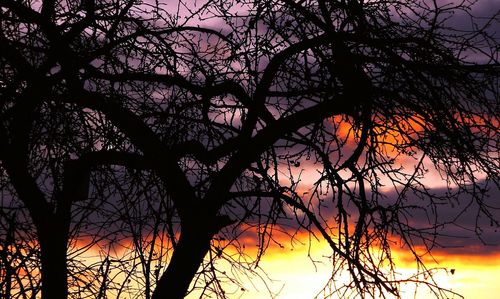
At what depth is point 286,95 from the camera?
22.9 feet

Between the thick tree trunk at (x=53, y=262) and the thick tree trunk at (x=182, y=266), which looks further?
the thick tree trunk at (x=53, y=262)

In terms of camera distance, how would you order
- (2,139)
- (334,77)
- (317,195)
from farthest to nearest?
(317,195)
(334,77)
(2,139)

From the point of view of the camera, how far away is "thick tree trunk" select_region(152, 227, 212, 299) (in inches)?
248

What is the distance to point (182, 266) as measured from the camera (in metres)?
A: 6.33

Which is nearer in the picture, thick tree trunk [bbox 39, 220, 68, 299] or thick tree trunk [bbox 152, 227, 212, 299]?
thick tree trunk [bbox 152, 227, 212, 299]

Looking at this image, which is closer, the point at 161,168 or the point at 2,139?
the point at 2,139

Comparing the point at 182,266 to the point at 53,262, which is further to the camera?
the point at 53,262

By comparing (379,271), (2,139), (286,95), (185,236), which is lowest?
(379,271)

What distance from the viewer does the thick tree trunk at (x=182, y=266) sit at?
6.31m

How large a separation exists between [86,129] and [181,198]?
1.08 metres

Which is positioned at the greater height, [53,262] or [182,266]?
[53,262]

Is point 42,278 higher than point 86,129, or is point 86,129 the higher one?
point 86,129

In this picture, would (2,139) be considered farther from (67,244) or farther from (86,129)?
(67,244)

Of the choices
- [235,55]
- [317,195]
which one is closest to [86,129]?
[235,55]
